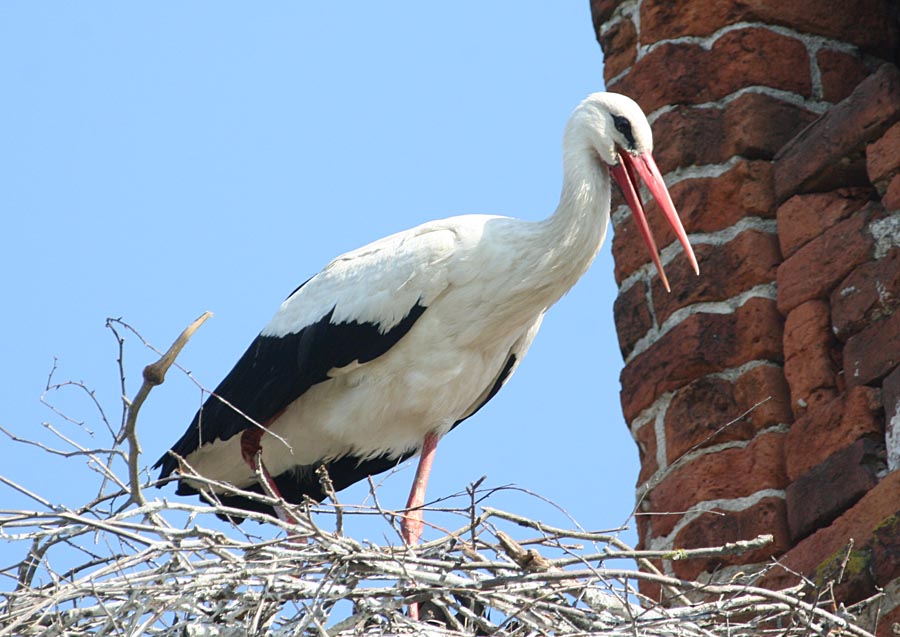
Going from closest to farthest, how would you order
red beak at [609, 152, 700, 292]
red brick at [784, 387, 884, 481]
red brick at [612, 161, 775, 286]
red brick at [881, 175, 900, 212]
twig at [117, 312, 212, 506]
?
twig at [117, 312, 212, 506]
red brick at [784, 387, 884, 481]
red brick at [881, 175, 900, 212]
red beak at [609, 152, 700, 292]
red brick at [612, 161, 775, 286]

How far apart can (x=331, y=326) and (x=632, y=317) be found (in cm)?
79

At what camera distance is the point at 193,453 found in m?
6.16

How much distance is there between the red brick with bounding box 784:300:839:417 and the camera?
18.3 feet

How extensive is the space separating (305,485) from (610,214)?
1.13 meters

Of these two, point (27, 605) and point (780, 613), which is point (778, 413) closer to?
point (780, 613)

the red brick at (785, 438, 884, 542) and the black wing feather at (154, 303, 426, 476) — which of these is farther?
the black wing feather at (154, 303, 426, 476)

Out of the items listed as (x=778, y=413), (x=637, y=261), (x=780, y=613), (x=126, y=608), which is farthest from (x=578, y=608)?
(x=637, y=261)

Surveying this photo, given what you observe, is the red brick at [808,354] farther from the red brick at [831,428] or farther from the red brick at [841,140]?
the red brick at [841,140]

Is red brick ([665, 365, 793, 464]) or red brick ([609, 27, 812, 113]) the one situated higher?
red brick ([609, 27, 812, 113])

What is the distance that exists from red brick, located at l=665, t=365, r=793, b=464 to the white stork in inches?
12.3

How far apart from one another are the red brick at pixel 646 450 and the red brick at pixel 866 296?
1.87ft

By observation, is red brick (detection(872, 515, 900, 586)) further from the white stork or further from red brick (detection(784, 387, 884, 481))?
the white stork

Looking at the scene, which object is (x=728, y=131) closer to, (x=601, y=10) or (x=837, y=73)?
(x=837, y=73)

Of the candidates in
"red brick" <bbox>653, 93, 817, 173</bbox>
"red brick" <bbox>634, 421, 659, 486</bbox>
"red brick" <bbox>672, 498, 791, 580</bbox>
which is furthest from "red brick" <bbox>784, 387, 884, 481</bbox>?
"red brick" <bbox>653, 93, 817, 173</bbox>
